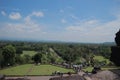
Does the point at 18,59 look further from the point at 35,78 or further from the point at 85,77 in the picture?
the point at 85,77

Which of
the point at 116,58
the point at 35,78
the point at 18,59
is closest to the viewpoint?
the point at 35,78

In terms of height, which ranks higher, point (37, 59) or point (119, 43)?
point (119, 43)

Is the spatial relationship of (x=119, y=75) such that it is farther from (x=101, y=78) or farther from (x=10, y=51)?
(x=10, y=51)

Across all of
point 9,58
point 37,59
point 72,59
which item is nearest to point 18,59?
point 9,58

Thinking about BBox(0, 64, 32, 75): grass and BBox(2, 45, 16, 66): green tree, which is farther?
BBox(2, 45, 16, 66): green tree

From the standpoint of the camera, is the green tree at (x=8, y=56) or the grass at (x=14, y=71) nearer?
the grass at (x=14, y=71)

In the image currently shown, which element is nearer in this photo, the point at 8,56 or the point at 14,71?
the point at 14,71

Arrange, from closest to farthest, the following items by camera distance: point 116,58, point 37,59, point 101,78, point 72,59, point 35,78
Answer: point 101,78, point 35,78, point 116,58, point 37,59, point 72,59

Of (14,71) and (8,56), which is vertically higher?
(8,56)

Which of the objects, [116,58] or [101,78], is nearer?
[101,78]

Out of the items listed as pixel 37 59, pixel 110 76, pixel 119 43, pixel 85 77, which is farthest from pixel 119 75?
pixel 37 59
